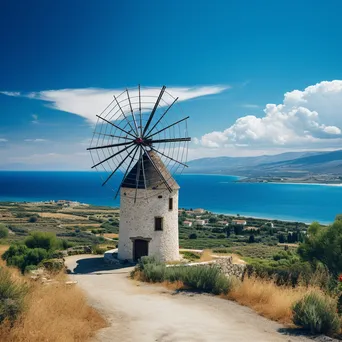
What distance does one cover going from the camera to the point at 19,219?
7900 centimetres

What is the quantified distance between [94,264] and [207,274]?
9203mm

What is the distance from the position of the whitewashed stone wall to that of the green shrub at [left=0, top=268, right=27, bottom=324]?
1139 cm

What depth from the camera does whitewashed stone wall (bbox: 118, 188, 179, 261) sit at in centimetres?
1895

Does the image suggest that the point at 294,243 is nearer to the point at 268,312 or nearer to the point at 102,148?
the point at 102,148

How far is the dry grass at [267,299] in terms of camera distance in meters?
8.71

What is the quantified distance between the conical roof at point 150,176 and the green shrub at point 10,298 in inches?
465

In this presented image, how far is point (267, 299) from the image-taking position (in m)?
9.75

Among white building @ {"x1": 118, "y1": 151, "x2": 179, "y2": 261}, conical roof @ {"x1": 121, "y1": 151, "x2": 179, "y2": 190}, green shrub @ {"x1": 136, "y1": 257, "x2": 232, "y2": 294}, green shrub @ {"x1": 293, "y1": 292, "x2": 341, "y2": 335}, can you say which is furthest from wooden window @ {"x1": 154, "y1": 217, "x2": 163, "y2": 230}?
green shrub @ {"x1": 293, "y1": 292, "x2": 341, "y2": 335}

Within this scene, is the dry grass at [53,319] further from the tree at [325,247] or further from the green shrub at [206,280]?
the tree at [325,247]

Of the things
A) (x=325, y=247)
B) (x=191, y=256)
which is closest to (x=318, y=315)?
(x=191, y=256)

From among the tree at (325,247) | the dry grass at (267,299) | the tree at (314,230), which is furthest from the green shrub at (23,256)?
the tree at (314,230)

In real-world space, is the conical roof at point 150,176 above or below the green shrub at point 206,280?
above

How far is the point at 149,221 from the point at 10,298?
39.5 feet

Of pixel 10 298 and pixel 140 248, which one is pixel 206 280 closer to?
pixel 10 298
